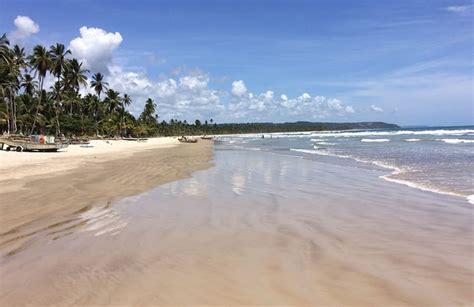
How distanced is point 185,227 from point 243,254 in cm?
237

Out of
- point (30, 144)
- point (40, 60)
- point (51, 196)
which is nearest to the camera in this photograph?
point (51, 196)

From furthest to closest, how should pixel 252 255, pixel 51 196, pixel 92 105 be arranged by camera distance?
pixel 92 105, pixel 51 196, pixel 252 255

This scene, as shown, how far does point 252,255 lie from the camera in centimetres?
663

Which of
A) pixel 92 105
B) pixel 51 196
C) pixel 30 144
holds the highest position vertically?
pixel 92 105

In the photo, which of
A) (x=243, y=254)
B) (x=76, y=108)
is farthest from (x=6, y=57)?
(x=243, y=254)

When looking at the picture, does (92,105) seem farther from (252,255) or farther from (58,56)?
(252,255)

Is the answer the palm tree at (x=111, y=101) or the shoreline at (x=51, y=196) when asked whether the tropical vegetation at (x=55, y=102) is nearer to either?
the palm tree at (x=111, y=101)

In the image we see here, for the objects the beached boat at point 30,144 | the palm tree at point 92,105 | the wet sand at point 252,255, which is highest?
the palm tree at point 92,105

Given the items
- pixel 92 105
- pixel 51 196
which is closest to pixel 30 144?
pixel 51 196

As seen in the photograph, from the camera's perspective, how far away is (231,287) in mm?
5164

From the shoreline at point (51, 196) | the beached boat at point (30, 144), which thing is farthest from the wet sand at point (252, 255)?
the beached boat at point (30, 144)

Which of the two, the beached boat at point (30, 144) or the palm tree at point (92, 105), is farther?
the palm tree at point (92, 105)

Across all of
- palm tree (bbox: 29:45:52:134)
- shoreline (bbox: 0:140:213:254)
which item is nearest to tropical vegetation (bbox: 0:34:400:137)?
palm tree (bbox: 29:45:52:134)

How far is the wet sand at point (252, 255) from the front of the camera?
492cm
